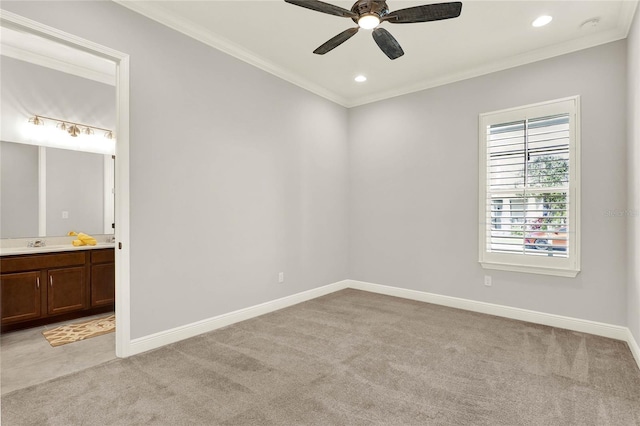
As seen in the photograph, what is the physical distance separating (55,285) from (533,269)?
5.40 m

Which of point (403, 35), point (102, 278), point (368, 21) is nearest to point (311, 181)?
point (403, 35)

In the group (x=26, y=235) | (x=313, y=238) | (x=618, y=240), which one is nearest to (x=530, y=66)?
(x=618, y=240)

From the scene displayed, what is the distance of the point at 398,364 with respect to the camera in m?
2.71

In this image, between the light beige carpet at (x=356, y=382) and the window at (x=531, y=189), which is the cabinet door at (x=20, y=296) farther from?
the window at (x=531, y=189)

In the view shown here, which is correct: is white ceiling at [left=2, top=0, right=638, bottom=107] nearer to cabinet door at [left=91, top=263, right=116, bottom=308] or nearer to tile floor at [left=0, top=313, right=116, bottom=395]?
cabinet door at [left=91, top=263, right=116, bottom=308]

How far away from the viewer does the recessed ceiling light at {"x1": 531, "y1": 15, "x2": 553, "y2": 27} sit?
3055 mm

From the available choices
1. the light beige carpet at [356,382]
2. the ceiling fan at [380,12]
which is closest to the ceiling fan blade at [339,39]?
the ceiling fan at [380,12]

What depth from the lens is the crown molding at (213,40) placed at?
2922mm

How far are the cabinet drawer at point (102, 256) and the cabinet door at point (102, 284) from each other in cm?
6

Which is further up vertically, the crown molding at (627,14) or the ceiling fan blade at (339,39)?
the crown molding at (627,14)

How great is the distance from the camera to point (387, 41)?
2.55 metres

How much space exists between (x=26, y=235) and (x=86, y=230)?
1.98 feet

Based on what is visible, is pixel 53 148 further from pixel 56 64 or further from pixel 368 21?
pixel 368 21

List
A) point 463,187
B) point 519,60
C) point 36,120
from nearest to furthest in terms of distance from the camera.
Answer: point 519,60 → point 36,120 → point 463,187
